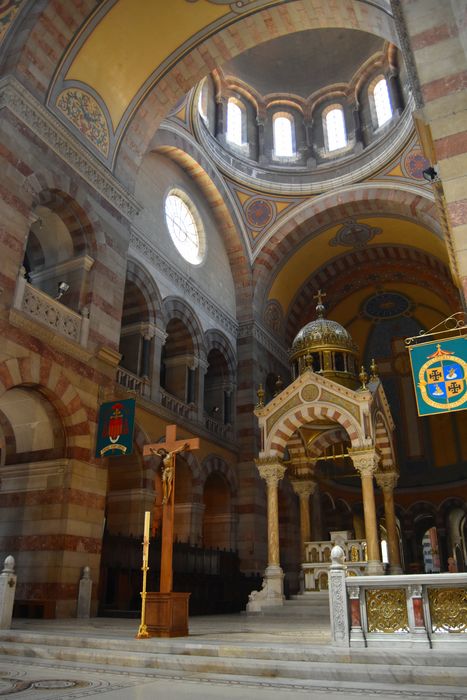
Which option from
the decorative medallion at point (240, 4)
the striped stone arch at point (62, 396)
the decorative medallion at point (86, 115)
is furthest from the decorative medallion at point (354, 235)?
the striped stone arch at point (62, 396)

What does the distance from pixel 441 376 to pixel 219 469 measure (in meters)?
9.61

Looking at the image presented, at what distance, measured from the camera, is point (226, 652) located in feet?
17.6

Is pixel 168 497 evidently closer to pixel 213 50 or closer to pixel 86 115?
pixel 86 115

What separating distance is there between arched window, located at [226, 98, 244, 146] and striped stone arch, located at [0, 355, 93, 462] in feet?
41.9

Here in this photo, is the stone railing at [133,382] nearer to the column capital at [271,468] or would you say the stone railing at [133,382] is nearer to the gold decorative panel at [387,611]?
the column capital at [271,468]

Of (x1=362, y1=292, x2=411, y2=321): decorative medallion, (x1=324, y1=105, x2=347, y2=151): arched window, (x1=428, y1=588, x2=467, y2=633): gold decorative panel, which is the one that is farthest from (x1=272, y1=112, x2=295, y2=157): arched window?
(x1=428, y1=588, x2=467, y2=633): gold decorative panel

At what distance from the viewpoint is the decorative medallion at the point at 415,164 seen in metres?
16.9

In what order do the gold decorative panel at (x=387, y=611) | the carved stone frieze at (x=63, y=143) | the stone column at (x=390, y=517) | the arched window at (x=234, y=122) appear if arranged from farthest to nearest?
1. the arched window at (x=234, y=122)
2. the stone column at (x=390, y=517)
3. the carved stone frieze at (x=63, y=143)
4. the gold decorative panel at (x=387, y=611)

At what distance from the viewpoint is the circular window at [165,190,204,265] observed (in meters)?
16.3

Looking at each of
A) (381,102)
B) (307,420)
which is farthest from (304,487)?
(381,102)

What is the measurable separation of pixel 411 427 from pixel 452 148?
17.4 m

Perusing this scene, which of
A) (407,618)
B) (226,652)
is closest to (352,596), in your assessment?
(407,618)

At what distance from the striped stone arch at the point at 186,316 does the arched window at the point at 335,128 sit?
8.79 metres

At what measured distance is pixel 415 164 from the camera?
1709 centimetres
